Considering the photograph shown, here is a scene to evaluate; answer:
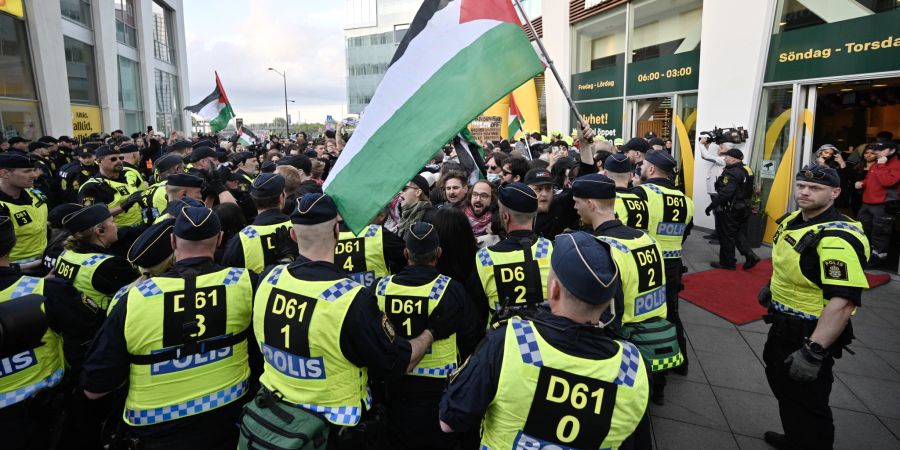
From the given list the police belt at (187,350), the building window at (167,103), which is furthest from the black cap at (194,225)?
the building window at (167,103)

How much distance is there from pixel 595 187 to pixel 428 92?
143 centimetres

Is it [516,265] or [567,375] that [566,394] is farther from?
[516,265]

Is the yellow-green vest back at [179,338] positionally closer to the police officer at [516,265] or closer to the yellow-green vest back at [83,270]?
the yellow-green vest back at [83,270]

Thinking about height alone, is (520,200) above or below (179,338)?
above

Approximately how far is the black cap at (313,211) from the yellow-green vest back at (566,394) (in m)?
1.19

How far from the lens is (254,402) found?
240 cm

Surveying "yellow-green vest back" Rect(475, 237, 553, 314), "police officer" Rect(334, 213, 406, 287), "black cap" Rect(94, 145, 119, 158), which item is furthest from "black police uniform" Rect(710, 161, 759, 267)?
"black cap" Rect(94, 145, 119, 158)

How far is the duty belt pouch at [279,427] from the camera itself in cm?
221

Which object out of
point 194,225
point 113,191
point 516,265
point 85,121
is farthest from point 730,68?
point 85,121

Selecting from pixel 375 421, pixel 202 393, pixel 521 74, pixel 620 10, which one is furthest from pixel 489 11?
pixel 620 10

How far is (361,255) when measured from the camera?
12.5 feet

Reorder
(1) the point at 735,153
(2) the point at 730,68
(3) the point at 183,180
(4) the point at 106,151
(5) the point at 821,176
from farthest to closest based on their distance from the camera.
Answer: (2) the point at 730,68
(1) the point at 735,153
(4) the point at 106,151
(3) the point at 183,180
(5) the point at 821,176

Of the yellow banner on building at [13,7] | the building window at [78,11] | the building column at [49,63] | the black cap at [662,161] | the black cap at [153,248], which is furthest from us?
the building window at [78,11]

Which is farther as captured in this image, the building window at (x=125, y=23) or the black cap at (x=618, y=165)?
the building window at (x=125, y=23)
